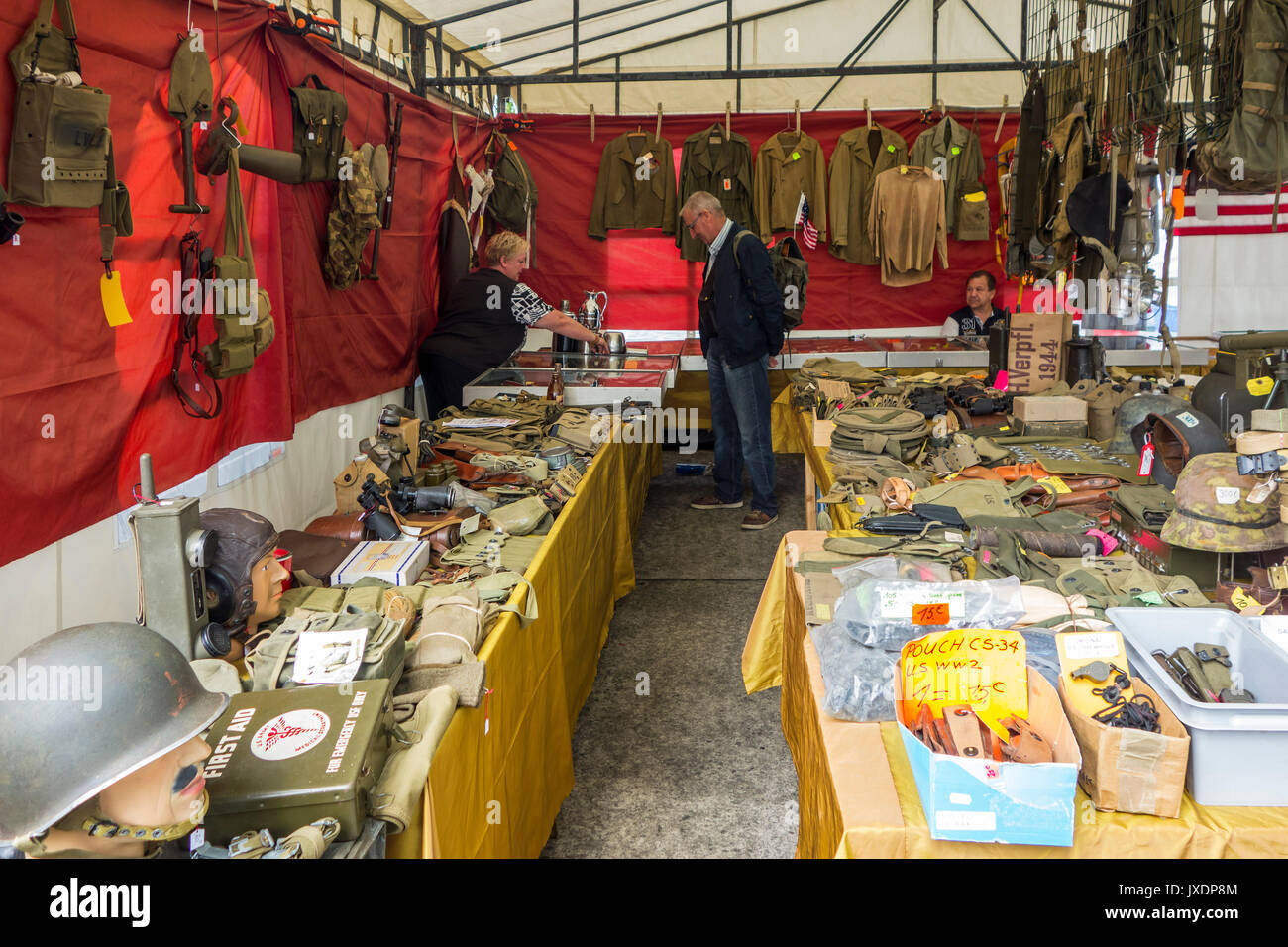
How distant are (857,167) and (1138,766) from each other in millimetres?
6814

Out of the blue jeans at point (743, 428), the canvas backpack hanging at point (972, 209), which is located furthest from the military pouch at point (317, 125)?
the canvas backpack hanging at point (972, 209)

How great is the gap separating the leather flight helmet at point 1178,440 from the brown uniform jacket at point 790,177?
16.2ft

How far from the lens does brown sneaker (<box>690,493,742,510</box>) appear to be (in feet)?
20.7

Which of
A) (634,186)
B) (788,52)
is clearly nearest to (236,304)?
(634,186)

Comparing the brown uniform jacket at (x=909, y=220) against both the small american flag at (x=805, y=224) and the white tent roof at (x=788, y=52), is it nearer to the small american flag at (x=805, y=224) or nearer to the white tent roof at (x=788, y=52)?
the small american flag at (x=805, y=224)

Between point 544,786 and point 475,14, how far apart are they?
4.93 meters

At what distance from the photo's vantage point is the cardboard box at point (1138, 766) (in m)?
1.42

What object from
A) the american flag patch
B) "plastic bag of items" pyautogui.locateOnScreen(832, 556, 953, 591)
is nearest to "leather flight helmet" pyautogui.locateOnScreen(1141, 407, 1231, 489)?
"plastic bag of items" pyautogui.locateOnScreen(832, 556, 953, 591)

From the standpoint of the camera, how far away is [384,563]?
8.27ft

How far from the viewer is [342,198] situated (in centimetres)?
433

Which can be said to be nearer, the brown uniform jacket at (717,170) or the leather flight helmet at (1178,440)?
the leather flight helmet at (1178,440)

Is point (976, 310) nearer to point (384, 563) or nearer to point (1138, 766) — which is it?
point (384, 563)
